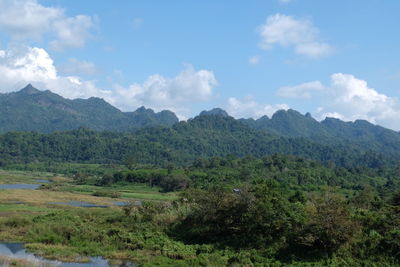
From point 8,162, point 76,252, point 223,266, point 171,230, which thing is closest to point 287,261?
point 223,266

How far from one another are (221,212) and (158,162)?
519ft

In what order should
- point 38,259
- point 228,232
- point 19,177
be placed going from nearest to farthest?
1. point 38,259
2. point 228,232
3. point 19,177

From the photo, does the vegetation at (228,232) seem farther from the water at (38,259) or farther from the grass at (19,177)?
the grass at (19,177)

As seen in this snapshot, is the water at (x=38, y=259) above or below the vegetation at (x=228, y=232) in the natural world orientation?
below

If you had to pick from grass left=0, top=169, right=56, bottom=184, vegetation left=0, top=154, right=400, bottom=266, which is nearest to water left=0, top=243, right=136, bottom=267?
vegetation left=0, top=154, right=400, bottom=266

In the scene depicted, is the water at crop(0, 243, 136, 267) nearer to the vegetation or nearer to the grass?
the vegetation

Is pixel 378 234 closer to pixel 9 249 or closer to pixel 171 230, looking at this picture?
pixel 171 230

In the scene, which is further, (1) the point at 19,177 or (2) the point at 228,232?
(1) the point at 19,177

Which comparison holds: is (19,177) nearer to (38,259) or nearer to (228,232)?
(38,259)

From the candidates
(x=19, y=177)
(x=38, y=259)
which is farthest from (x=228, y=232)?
(x=19, y=177)

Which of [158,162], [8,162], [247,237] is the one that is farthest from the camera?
[158,162]

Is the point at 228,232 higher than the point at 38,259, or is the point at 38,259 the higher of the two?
the point at 228,232

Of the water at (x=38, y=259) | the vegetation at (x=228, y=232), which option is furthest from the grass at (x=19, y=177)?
the water at (x=38, y=259)

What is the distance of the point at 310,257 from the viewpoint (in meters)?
32.3
